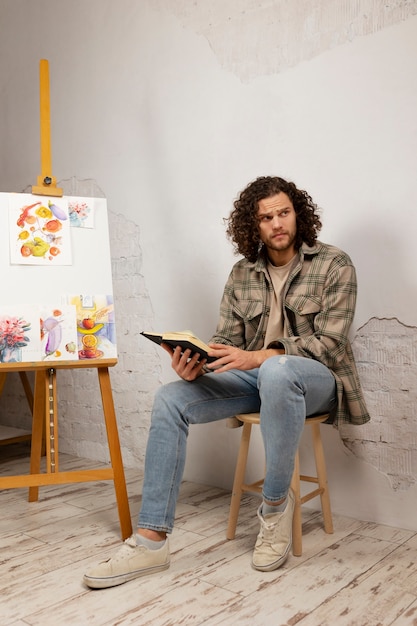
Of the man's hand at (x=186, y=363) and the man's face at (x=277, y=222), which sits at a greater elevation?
the man's face at (x=277, y=222)

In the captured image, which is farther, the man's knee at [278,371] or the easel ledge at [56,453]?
the easel ledge at [56,453]

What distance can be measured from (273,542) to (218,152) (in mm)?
1551

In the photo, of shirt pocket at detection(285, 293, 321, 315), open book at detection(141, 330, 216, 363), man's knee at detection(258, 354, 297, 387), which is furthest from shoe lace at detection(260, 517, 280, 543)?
shirt pocket at detection(285, 293, 321, 315)

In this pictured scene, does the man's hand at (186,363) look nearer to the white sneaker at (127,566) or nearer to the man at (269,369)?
the man at (269,369)

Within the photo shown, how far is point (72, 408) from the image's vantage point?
322 cm

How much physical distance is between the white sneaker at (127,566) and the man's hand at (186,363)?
49 centimetres

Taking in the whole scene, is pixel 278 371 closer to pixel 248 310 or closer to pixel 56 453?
pixel 248 310

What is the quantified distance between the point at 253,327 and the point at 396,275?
52 cm

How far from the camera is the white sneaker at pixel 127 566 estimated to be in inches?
62.4

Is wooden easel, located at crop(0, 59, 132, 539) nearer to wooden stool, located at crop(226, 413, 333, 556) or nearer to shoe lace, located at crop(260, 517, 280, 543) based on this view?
wooden stool, located at crop(226, 413, 333, 556)

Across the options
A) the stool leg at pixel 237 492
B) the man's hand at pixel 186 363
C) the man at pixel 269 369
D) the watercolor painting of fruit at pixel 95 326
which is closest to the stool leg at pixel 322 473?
the man at pixel 269 369

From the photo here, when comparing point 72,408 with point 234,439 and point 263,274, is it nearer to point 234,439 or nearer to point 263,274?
point 234,439

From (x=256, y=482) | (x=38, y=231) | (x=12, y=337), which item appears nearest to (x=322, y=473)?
(x=256, y=482)

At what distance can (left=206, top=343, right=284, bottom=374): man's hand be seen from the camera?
173cm
